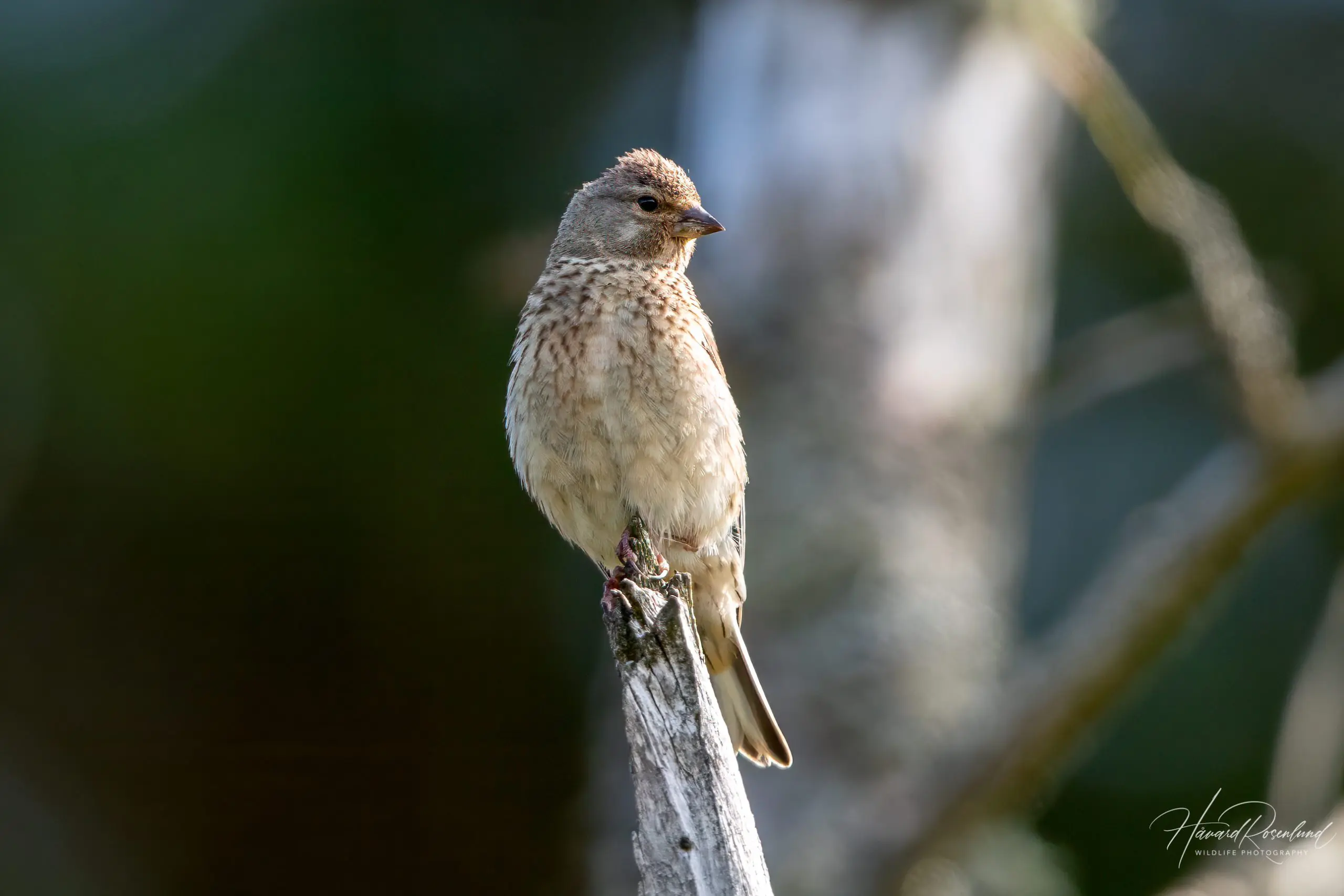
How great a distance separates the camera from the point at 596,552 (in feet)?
15.7

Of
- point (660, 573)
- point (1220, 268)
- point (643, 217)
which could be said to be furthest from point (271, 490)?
point (1220, 268)

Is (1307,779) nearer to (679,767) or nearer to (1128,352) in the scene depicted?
(1128,352)

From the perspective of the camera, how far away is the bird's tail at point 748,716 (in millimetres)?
4453

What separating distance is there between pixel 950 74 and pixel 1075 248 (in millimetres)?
2750

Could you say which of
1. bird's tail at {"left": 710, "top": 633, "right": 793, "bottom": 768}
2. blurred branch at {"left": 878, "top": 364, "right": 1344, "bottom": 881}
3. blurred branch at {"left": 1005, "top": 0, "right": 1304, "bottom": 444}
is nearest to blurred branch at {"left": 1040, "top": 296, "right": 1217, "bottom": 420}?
blurred branch at {"left": 1005, "top": 0, "right": 1304, "bottom": 444}

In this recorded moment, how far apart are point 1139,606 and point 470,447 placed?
11.6 feet

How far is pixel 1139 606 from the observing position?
5180mm

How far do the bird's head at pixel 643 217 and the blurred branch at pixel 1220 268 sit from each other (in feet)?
5.09

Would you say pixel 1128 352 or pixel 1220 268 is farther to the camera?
pixel 1128 352

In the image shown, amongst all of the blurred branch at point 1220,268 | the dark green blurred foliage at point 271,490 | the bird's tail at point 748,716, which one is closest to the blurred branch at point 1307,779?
the blurred branch at point 1220,268

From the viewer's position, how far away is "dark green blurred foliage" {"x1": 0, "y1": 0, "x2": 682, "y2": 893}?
7336mm

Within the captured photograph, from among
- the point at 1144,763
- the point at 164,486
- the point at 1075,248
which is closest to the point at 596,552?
the point at 164,486

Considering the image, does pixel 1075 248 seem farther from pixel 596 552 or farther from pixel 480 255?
pixel 596 552

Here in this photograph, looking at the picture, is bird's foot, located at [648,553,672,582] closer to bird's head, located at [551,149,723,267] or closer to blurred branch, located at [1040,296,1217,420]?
bird's head, located at [551,149,723,267]
